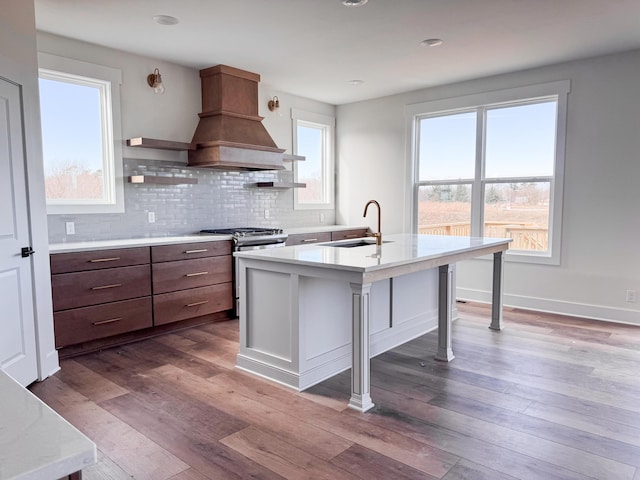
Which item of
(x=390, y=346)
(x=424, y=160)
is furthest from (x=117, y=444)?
(x=424, y=160)

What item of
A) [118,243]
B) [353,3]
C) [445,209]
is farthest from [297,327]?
[445,209]

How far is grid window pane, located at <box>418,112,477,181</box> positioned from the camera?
5.34 meters

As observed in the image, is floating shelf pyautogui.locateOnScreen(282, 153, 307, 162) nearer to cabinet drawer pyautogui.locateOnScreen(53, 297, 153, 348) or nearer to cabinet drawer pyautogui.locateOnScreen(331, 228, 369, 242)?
cabinet drawer pyautogui.locateOnScreen(331, 228, 369, 242)

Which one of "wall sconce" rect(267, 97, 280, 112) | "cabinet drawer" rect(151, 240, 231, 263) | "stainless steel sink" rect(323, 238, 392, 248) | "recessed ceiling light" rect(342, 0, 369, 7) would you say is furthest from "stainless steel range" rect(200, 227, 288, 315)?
"recessed ceiling light" rect(342, 0, 369, 7)

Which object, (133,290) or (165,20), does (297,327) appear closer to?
(133,290)

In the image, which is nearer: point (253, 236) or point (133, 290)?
point (133, 290)

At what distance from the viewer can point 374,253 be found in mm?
3016

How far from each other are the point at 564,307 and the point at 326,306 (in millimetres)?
2989

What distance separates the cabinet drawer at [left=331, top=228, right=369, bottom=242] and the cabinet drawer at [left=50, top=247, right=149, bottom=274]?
2.55 meters

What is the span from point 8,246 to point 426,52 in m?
3.66

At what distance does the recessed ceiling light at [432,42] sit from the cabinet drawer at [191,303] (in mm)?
2868

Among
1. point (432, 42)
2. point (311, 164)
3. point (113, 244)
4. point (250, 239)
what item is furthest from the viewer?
point (311, 164)

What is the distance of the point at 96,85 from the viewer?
13.4 feet

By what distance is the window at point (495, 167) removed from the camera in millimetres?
4750
